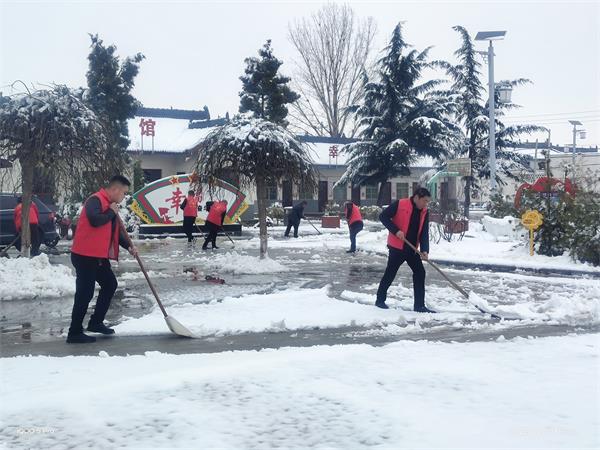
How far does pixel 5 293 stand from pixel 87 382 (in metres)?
4.97

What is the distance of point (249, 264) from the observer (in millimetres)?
12875

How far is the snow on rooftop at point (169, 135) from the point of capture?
3756 centimetres

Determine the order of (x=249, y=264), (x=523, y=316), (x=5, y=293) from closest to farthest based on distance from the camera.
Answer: (x=523, y=316) < (x=5, y=293) < (x=249, y=264)

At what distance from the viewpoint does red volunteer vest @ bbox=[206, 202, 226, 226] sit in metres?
Answer: 17.3

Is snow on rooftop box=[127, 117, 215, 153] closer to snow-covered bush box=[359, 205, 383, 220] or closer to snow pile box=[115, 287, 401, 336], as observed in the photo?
snow-covered bush box=[359, 205, 383, 220]

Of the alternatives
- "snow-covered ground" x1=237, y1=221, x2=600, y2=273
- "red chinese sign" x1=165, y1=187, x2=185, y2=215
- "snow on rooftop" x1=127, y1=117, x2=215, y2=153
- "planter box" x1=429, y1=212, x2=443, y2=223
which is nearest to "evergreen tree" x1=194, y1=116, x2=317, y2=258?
"snow-covered ground" x1=237, y1=221, x2=600, y2=273

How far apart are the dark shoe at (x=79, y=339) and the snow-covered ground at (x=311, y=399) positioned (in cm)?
81

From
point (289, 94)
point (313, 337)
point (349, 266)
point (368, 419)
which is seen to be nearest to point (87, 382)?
point (368, 419)

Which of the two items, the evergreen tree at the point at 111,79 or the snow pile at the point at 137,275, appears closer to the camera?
the snow pile at the point at 137,275

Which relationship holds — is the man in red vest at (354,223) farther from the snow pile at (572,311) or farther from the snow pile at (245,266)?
the snow pile at (572,311)

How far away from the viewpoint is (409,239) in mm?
8055

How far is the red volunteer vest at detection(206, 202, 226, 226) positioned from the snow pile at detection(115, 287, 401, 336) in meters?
8.68

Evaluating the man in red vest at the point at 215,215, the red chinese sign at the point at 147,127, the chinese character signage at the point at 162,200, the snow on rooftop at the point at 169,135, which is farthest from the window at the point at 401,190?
the man in red vest at the point at 215,215

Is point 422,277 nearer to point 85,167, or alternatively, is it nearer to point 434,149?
point 85,167
